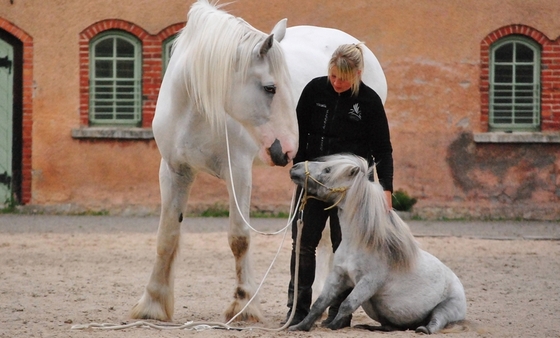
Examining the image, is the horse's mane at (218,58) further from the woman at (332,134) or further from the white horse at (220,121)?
the woman at (332,134)

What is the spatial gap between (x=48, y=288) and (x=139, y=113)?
745 cm

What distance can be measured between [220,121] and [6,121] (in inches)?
379

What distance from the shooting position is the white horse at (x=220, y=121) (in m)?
5.82

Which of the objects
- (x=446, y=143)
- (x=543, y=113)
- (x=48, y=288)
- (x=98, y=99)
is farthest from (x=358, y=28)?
(x=48, y=288)

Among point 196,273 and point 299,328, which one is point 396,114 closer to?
point 196,273

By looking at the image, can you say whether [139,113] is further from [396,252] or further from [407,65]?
[396,252]

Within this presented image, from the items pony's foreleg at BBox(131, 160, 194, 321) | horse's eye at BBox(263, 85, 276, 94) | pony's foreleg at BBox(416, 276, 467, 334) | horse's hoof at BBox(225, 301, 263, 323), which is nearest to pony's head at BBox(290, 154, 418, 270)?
pony's foreleg at BBox(416, 276, 467, 334)

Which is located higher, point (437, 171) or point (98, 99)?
point (98, 99)

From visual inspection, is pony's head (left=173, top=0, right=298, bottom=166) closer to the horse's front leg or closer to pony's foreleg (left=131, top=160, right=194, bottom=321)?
the horse's front leg

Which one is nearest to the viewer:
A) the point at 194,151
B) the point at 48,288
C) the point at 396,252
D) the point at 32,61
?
the point at 396,252

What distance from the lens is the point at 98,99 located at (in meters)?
15.2

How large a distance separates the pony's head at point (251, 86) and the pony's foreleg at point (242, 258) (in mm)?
629

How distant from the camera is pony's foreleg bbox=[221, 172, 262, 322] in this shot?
Result: 6.39 meters

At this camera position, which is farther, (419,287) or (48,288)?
(48,288)
